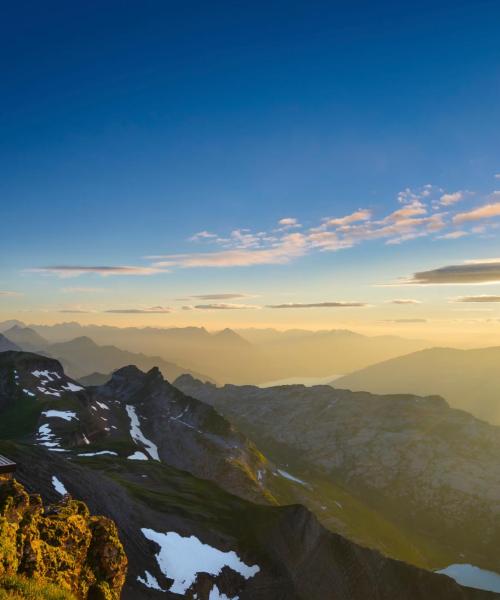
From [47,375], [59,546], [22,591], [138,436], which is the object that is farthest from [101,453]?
[22,591]

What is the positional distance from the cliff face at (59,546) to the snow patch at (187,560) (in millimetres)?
30115

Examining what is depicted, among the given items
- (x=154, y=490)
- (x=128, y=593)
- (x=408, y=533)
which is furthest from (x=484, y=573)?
(x=128, y=593)

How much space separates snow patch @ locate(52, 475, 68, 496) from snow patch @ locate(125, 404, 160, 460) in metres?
73.8

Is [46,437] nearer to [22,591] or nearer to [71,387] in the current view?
[71,387]

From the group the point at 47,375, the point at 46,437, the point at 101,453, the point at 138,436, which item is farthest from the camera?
the point at 47,375

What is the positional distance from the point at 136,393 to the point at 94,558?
173 meters

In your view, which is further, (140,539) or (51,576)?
(140,539)

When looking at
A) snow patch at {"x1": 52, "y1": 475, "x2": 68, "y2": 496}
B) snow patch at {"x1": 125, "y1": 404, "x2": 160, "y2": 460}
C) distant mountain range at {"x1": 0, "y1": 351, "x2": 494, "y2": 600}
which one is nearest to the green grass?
distant mountain range at {"x1": 0, "y1": 351, "x2": 494, "y2": 600}

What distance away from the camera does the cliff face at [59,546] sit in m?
17.0

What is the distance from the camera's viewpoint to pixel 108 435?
417ft

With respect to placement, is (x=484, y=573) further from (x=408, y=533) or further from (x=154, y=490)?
(x=154, y=490)

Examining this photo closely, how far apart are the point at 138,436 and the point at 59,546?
423ft

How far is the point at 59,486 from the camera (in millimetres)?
50875

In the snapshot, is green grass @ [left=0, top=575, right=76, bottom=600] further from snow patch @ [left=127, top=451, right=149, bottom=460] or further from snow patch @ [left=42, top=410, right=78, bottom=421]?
snow patch @ [left=42, top=410, right=78, bottom=421]
